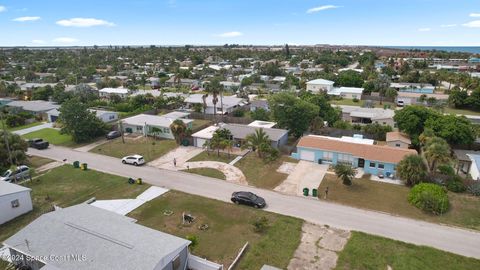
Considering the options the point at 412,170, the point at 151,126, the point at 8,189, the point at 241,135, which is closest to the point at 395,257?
the point at 412,170

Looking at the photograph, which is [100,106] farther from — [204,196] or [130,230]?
[130,230]

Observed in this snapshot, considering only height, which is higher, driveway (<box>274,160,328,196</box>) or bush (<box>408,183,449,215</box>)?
bush (<box>408,183,449,215</box>)

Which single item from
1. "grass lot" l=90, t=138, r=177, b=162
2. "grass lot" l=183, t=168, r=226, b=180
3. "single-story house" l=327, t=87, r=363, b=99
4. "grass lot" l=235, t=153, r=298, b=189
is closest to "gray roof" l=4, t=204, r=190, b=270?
"grass lot" l=183, t=168, r=226, b=180

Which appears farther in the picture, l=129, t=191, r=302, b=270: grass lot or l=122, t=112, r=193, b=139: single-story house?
l=122, t=112, r=193, b=139: single-story house

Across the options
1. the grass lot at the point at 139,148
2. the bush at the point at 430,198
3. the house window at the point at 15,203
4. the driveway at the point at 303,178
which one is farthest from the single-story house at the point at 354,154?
the house window at the point at 15,203

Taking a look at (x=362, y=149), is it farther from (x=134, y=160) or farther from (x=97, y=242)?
(x=97, y=242)

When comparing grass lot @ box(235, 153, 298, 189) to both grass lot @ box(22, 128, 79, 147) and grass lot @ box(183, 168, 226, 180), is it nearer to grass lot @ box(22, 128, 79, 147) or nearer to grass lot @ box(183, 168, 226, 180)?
grass lot @ box(183, 168, 226, 180)

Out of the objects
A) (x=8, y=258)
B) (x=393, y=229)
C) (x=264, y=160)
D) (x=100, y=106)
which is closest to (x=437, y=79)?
(x=264, y=160)
